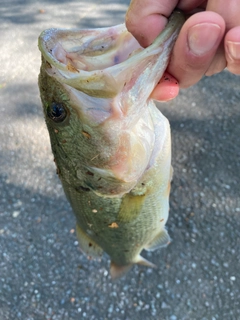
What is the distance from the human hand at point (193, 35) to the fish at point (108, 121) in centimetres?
4

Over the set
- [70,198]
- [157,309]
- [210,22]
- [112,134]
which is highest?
[210,22]

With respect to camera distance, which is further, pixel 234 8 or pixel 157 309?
pixel 157 309

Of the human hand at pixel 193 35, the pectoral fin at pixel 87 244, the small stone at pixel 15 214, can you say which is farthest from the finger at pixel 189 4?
the small stone at pixel 15 214

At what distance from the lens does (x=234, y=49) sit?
971 millimetres

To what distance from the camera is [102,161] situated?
125 centimetres

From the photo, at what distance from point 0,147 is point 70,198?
1950 millimetres

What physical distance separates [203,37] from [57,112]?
51cm

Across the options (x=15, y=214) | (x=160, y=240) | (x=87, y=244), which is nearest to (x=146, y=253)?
(x=160, y=240)

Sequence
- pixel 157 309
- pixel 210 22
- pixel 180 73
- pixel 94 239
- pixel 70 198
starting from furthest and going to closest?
1. pixel 157 309
2. pixel 94 239
3. pixel 70 198
4. pixel 180 73
5. pixel 210 22

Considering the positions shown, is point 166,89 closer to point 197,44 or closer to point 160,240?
point 197,44

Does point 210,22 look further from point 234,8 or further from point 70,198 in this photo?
point 70,198

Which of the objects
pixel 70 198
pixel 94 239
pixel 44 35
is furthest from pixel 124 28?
pixel 94 239

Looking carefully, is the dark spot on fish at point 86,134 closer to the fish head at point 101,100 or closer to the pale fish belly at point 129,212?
the fish head at point 101,100

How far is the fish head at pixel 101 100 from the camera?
102 centimetres
